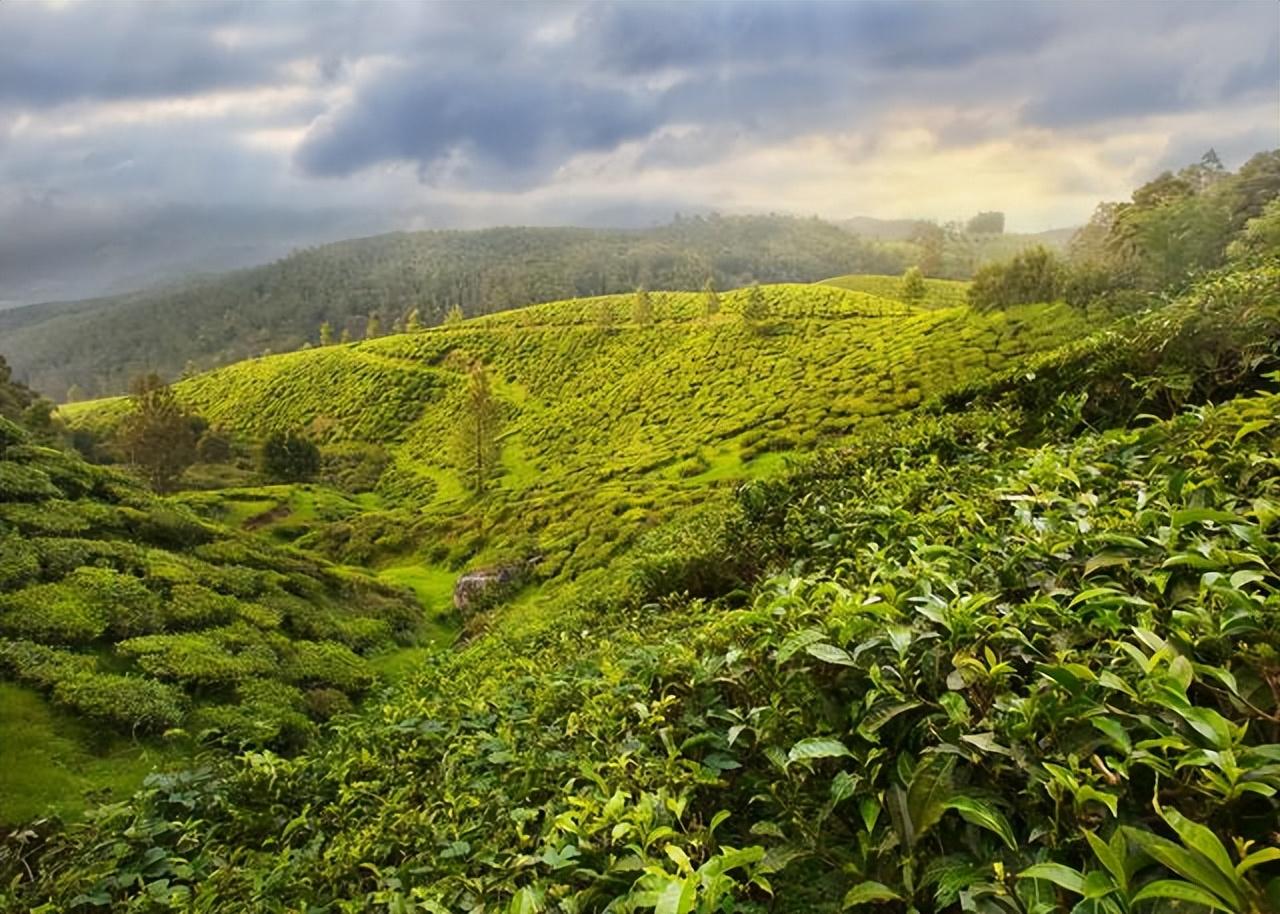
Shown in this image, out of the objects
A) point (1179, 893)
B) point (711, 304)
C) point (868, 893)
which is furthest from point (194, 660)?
point (711, 304)

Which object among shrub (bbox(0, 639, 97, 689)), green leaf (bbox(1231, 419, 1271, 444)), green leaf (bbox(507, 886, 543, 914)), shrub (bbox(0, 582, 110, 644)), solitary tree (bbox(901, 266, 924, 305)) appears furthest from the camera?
solitary tree (bbox(901, 266, 924, 305))

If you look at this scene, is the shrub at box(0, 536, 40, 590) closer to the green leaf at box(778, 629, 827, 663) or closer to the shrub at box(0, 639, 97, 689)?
the shrub at box(0, 639, 97, 689)

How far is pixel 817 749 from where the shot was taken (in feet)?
10.1

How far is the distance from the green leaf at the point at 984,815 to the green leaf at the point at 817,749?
51 centimetres

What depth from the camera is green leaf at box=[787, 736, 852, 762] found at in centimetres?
304

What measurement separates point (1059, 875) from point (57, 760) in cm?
1140

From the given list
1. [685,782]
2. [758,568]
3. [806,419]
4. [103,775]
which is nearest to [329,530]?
[806,419]

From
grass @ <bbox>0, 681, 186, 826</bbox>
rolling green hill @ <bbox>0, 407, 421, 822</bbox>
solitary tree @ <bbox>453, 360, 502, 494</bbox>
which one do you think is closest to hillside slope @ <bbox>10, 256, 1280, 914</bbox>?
grass @ <bbox>0, 681, 186, 826</bbox>

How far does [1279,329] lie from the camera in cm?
738

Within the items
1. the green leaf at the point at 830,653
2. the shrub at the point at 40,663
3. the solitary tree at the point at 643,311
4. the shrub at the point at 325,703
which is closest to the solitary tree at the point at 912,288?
the solitary tree at the point at 643,311

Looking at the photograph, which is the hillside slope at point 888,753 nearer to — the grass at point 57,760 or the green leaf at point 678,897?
the green leaf at point 678,897

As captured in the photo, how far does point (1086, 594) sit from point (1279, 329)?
690cm

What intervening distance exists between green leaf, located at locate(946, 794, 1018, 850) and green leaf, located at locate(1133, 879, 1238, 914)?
44 cm

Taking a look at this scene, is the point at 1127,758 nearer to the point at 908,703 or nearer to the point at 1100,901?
the point at 1100,901
